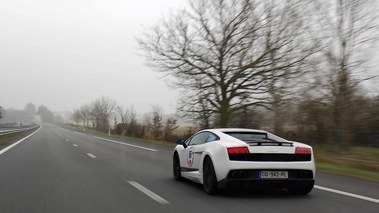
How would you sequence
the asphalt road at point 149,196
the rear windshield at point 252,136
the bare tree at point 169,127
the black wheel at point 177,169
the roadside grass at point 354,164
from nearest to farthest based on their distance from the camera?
1. the asphalt road at point 149,196
2. the rear windshield at point 252,136
3. the black wheel at point 177,169
4. the roadside grass at point 354,164
5. the bare tree at point 169,127

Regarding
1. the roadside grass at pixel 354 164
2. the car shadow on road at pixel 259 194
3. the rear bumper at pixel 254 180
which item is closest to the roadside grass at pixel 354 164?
the roadside grass at pixel 354 164

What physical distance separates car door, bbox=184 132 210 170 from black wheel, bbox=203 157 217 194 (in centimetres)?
38

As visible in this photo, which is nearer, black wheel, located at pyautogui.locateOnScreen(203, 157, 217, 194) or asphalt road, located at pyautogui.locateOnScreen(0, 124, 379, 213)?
asphalt road, located at pyautogui.locateOnScreen(0, 124, 379, 213)

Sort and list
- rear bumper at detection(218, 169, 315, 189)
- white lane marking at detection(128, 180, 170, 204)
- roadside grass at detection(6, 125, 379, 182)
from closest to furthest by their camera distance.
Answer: white lane marking at detection(128, 180, 170, 204)
rear bumper at detection(218, 169, 315, 189)
roadside grass at detection(6, 125, 379, 182)

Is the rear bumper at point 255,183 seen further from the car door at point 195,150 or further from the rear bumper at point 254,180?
the car door at point 195,150

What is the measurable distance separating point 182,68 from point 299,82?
25.9 ft

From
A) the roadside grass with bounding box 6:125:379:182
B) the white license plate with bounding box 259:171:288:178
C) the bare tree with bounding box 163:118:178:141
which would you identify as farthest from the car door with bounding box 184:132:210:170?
the bare tree with bounding box 163:118:178:141

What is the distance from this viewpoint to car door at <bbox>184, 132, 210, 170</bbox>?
26.2 feet

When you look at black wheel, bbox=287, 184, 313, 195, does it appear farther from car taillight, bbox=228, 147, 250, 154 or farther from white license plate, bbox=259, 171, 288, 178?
car taillight, bbox=228, 147, 250, 154

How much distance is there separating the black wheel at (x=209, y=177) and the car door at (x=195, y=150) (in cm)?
38

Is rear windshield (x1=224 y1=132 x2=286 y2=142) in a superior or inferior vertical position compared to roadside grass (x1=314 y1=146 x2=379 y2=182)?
superior

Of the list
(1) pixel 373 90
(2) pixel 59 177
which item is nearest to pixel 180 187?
(2) pixel 59 177

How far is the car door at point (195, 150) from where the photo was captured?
315 inches

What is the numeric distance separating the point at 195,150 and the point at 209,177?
1.03 metres
